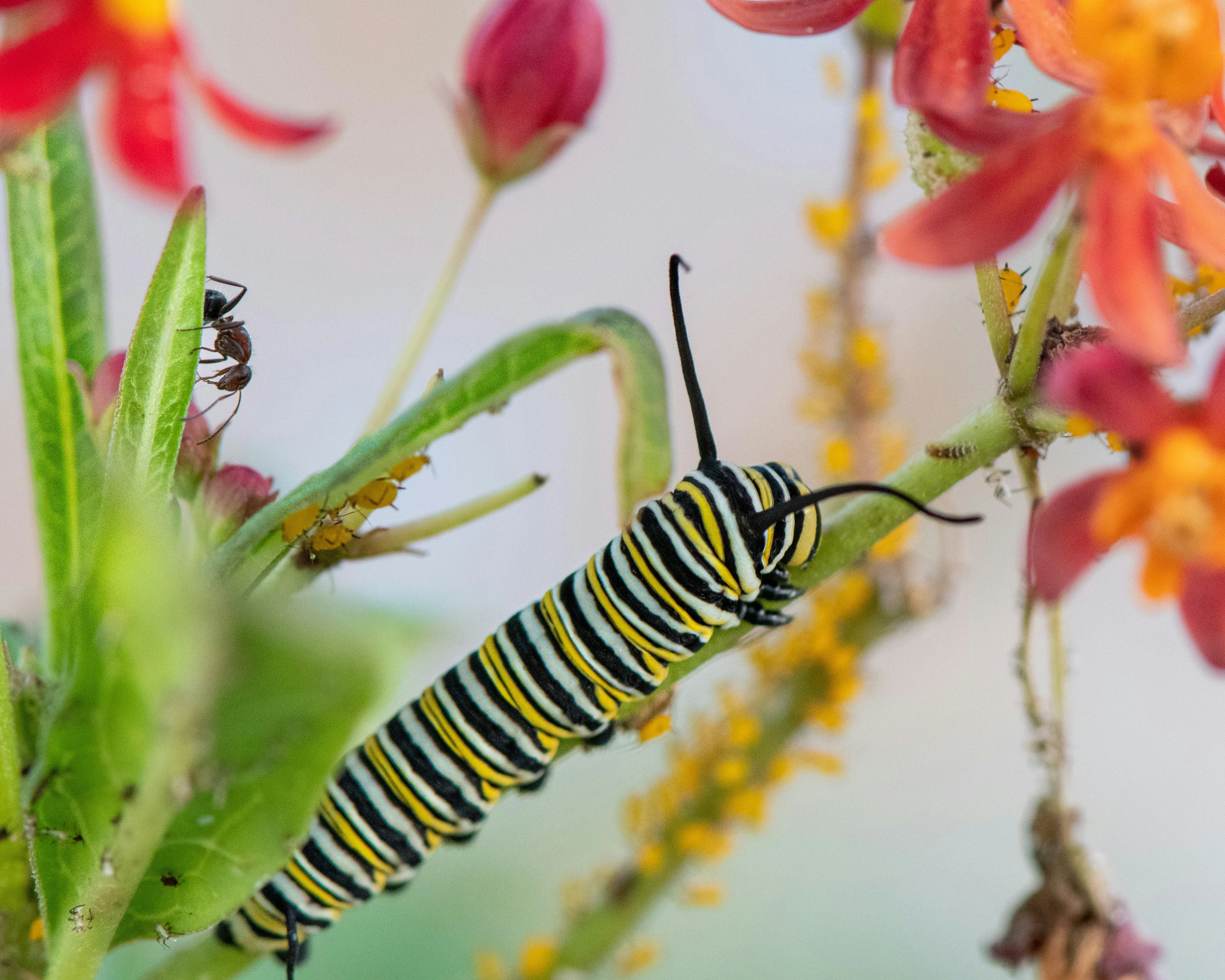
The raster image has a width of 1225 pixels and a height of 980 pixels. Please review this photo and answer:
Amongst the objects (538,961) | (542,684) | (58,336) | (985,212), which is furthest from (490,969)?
(985,212)

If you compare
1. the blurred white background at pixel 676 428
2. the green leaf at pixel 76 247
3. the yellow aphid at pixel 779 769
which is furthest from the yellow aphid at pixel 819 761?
the green leaf at pixel 76 247

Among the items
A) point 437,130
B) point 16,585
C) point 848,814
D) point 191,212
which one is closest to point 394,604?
point 191,212

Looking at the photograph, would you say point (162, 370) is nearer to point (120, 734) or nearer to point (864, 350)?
point (120, 734)

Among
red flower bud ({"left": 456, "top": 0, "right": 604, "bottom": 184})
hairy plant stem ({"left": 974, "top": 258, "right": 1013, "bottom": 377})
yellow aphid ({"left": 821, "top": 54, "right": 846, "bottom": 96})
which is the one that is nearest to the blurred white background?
yellow aphid ({"left": 821, "top": 54, "right": 846, "bottom": 96})

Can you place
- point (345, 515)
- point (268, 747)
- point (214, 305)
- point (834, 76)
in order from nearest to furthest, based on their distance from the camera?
1. point (268, 747)
2. point (345, 515)
3. point (214, 305)
4. point (834, 76)

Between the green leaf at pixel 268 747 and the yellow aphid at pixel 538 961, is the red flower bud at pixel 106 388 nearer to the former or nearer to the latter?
the green leaf at pixel 268 747

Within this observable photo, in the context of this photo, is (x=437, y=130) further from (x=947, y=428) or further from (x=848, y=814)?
(x=947, y=428)

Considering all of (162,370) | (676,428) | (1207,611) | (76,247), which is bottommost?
(1207,611)

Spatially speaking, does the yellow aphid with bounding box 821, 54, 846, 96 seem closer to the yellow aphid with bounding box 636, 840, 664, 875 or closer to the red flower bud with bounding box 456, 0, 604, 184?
the red flower bud with bounding box 456, 0, 604, 184
